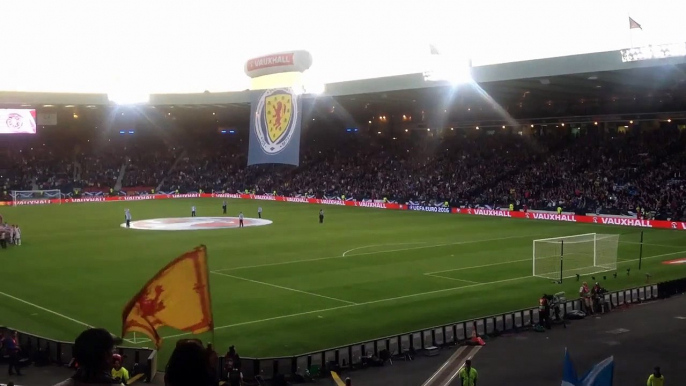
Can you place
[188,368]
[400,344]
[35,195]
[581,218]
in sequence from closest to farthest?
[188,368]
[400,344]
[581,218]
[35,195]

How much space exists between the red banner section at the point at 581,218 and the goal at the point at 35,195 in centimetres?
4625

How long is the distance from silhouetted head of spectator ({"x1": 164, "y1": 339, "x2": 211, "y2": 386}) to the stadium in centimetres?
4

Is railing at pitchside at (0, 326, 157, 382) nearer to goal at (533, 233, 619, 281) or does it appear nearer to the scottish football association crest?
goal at (533, 233, 619, 281)

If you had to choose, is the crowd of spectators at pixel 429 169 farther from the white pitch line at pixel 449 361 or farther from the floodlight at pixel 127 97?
the white pitch line at pixel 449 361

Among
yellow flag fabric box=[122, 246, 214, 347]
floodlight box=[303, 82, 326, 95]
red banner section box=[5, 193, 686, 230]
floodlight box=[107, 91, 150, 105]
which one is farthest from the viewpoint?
floodlight box=[107, 91, 150, 105]

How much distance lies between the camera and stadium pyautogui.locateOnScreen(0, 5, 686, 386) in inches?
830

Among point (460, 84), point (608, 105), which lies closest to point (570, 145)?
point (608, 105)

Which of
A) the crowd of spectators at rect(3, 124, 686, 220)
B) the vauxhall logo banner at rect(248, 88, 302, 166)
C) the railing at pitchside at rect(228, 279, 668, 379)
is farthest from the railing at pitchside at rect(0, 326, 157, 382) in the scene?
the crowd of spectators at rect(3, 124, 686, 220)

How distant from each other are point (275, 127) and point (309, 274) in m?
31.2

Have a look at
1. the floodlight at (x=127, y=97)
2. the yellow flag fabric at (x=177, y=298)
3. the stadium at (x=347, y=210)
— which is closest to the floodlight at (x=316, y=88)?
the stadium at (x=347, y=210)

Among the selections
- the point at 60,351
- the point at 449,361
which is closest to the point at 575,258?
the point at 449,361

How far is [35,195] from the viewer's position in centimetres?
8400

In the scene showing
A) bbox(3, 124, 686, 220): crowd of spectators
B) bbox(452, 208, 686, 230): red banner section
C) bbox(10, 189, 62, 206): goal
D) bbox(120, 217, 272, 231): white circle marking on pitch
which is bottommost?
bbox(120, 217, 272, 231): white circle marking on pitch

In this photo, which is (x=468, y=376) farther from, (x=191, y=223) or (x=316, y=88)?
(x=316, y=88)
